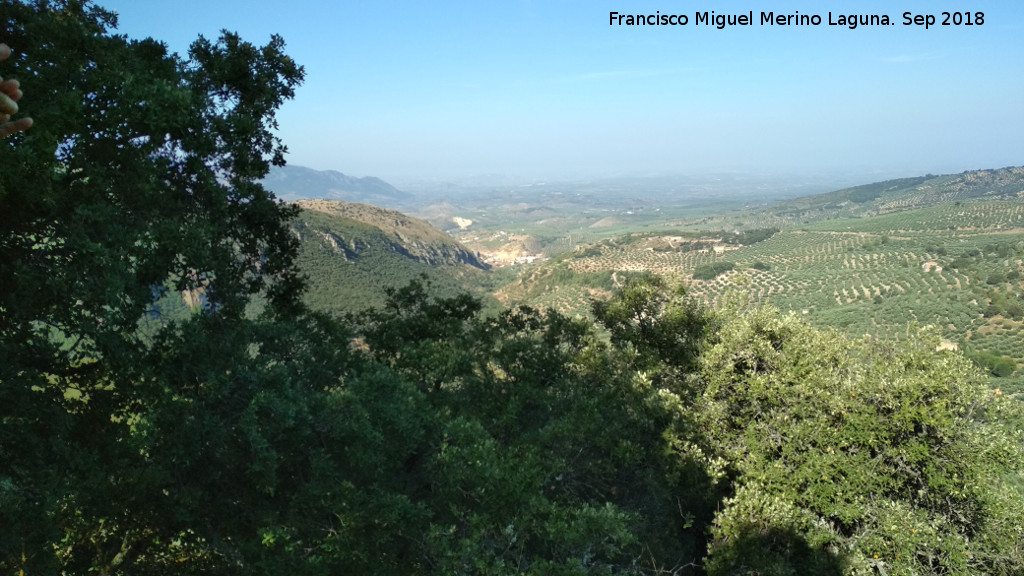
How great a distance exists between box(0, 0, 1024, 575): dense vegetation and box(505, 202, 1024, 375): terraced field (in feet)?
17.2

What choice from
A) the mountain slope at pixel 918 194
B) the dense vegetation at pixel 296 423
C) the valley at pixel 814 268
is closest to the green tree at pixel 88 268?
the dense vegetation at pixel 296 423

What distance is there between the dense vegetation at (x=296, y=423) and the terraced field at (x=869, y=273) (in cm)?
525

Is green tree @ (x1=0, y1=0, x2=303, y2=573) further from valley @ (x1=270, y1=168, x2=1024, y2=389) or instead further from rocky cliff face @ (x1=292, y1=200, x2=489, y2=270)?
rocky cliff face @ (x1=292, y1=200, x2=489, y2=270)

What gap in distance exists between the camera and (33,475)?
6.51 metres

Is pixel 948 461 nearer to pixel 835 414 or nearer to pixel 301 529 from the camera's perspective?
pixel 835 414

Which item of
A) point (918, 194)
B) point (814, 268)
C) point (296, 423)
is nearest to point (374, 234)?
point (814, 268)

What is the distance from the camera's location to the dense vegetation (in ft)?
23.7

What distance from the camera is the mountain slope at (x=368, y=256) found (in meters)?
73.6

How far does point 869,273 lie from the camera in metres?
62.0

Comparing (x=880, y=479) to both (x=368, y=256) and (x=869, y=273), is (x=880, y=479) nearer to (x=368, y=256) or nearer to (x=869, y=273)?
(x=869, y=273)

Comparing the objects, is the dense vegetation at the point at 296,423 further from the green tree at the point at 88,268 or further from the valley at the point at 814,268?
the valley at the point at 814,268

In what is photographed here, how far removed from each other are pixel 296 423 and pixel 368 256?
10042 cm

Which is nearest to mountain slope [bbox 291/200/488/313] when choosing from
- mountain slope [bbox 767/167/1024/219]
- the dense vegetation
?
the dense vegetation

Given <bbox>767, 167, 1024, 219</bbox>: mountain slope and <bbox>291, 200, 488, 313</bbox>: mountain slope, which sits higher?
<bbox>767, 167, 1024, 219</bbox>: mountain slope
